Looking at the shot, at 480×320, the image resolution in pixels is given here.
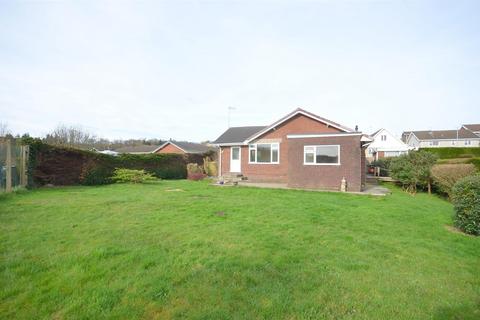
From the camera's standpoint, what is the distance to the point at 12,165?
36.7ft

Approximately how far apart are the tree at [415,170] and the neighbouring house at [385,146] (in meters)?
30.8

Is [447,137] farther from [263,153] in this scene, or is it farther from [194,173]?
[194,173]

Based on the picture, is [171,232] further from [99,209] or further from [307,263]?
[99,209]

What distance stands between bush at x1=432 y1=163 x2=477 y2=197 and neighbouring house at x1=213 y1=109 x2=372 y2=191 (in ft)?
12.1

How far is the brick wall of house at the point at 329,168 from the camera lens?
14227mm

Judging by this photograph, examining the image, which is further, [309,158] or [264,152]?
[264,152]

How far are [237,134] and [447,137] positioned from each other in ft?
207

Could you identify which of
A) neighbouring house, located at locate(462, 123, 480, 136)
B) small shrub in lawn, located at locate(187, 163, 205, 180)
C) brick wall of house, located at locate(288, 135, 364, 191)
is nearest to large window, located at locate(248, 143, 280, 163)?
brick wall of house, located at locate(288, 135, 364, 191)

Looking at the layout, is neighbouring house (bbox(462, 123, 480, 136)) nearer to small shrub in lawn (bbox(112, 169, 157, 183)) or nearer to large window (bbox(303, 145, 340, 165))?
large window (bbox(303, 145, 340, 165))

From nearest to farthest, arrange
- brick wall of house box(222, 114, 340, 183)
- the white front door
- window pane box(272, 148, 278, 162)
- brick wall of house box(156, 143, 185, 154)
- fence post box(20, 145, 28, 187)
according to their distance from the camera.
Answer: fence post box(20, 145, 28, 187)
brick wall of house box(222, 114, 340, 183)
window pane box(272, 148, 278, 162)
the white front door
brick wall of house box(156, 143, 185, 154)

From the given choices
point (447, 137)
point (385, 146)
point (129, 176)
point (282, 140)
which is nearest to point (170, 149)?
point (129, 176)

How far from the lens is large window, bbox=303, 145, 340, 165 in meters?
14.8

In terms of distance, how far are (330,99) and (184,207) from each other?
59.4 feet

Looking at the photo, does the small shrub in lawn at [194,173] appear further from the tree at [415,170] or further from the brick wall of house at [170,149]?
the tree at [415,170]
